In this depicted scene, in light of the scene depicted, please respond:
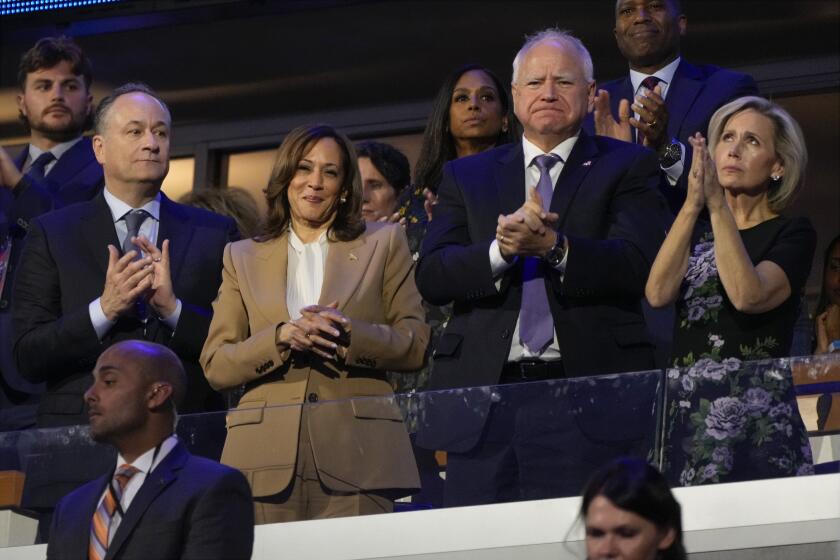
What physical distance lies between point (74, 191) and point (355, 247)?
1.53 m

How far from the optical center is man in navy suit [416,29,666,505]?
438 centimetres

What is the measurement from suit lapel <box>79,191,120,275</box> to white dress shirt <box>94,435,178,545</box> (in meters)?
1.21

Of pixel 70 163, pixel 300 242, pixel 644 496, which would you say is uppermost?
pixel 70 163

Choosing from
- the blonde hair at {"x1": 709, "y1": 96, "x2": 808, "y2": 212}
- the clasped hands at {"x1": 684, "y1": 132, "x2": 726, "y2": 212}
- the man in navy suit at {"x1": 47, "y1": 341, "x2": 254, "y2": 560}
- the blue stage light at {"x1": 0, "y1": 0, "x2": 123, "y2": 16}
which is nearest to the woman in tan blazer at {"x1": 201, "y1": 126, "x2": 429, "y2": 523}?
the man in navy suit at {"x1": 47, "y1": 341, "x2": 254, "y2": 560}

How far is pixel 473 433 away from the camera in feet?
14.4

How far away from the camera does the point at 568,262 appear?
4.38 meters

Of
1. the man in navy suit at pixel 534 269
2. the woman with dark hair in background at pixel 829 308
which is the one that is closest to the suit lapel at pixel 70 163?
the man in navy suit at pixel 534 269

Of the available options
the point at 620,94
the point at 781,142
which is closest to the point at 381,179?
the point at 620,94

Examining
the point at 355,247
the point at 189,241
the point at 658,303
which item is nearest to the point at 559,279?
the point at 658,303

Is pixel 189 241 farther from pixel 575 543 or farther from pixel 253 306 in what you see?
pixel 575 543

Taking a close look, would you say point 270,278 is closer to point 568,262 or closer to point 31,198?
point 568,262

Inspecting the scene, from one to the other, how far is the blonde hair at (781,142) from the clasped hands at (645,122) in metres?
0.36

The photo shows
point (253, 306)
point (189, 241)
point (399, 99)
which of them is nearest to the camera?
point (253, 306)

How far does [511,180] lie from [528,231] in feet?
1.32
